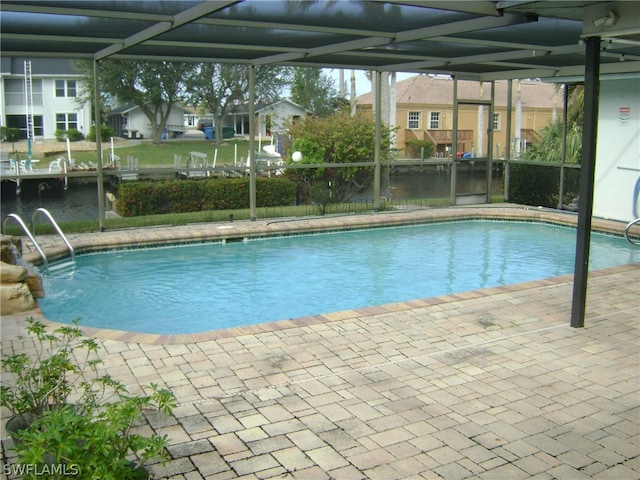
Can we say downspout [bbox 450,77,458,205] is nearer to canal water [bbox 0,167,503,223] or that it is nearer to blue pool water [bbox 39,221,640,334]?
canal water [bbox 0,167,503,223]

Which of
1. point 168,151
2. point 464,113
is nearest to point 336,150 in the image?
point 464,113

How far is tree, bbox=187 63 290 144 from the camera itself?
33.9m

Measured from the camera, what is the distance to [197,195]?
12.6 metres

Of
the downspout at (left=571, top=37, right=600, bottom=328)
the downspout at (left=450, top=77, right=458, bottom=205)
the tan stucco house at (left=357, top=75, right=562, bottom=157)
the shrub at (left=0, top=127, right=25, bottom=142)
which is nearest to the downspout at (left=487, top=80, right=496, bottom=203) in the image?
the tan stucco house at (left=357, top=75, right=562, bottom=157)

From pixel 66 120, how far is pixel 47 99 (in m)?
1.53

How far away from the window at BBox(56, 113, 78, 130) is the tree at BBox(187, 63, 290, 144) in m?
8.18

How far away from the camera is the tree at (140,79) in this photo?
31344 millimetres

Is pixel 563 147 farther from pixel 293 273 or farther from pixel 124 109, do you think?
pixel 124 109

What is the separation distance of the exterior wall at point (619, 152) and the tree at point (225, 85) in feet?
77.3

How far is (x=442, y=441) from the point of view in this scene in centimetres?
377

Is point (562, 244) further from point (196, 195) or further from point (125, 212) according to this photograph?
point (125, 212)

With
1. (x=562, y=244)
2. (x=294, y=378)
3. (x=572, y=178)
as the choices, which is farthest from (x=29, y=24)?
(x=572, y=178)

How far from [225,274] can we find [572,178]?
320 inches

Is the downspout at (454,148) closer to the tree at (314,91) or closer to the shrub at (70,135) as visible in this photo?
the tree at (314,91)
